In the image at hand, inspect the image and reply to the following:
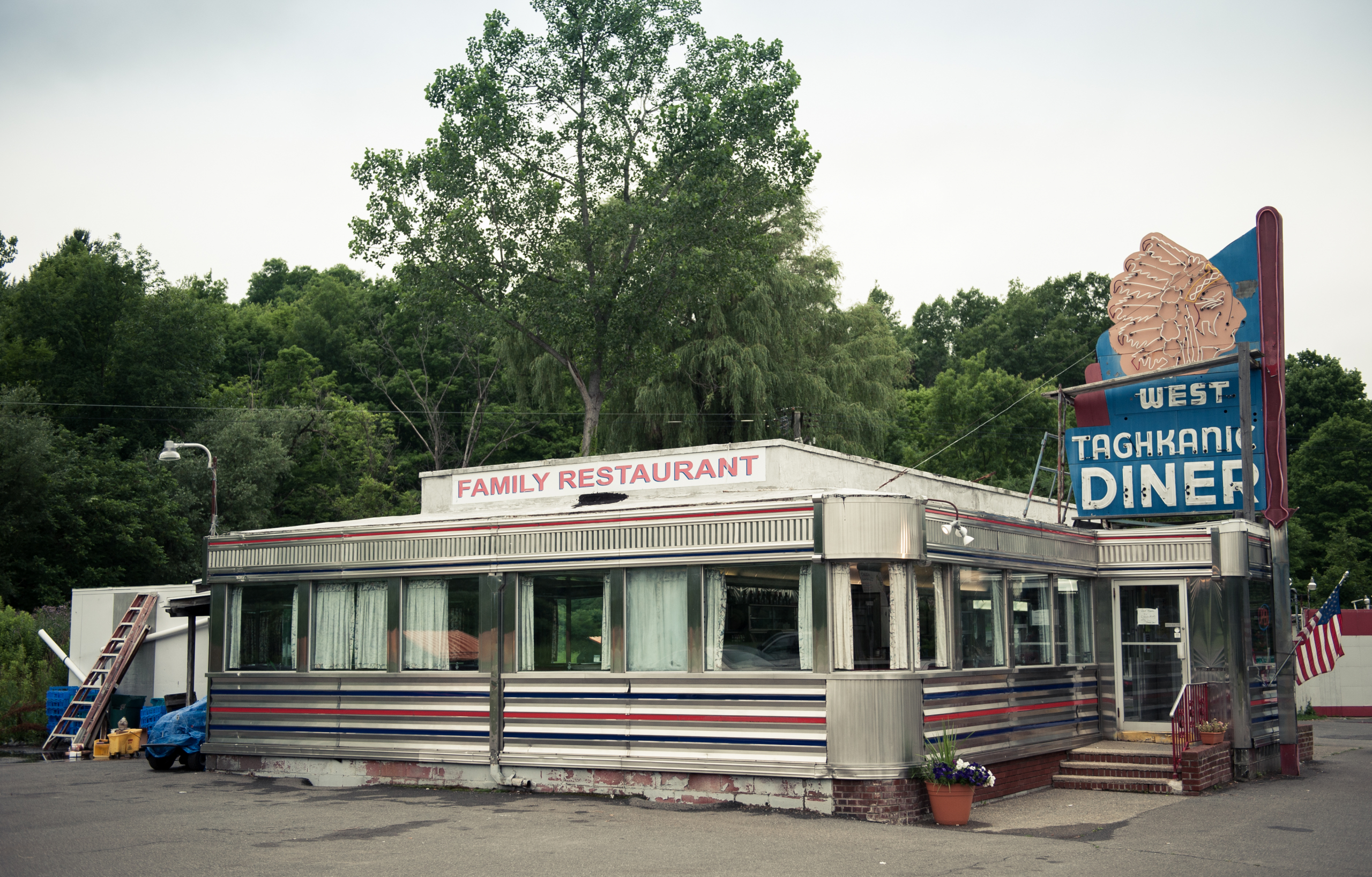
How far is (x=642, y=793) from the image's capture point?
1379 cm

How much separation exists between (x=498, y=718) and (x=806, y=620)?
13.6 feet

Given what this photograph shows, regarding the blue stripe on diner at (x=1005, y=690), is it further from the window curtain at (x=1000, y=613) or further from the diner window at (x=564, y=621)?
the diner window at (x=564, y=621)

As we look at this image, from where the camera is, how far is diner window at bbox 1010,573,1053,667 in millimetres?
15047

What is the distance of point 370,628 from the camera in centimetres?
1600

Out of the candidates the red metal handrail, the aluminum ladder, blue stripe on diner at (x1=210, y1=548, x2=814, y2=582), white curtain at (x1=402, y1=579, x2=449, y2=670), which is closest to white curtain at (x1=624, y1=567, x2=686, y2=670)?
blue stripe on diner at (x1=210, y1=548, x2=814, y2=582)

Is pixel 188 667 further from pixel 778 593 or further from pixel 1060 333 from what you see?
pixel 1060 333

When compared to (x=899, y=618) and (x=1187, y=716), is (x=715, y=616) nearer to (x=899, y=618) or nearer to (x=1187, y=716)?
(x=899, y=618)

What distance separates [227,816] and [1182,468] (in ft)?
46.0

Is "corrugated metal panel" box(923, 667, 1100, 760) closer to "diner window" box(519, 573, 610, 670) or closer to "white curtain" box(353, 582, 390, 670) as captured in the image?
"diner window" box(519, 573, 610, 670)

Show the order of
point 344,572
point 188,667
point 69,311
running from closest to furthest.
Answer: point 344,572, point 188,667, point 69,311

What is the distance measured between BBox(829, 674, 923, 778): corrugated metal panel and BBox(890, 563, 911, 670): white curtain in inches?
11.5

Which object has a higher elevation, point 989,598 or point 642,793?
point 989,598

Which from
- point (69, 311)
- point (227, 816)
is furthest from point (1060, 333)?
point (227, 816)

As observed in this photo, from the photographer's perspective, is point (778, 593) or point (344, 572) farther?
point (344, 572)
